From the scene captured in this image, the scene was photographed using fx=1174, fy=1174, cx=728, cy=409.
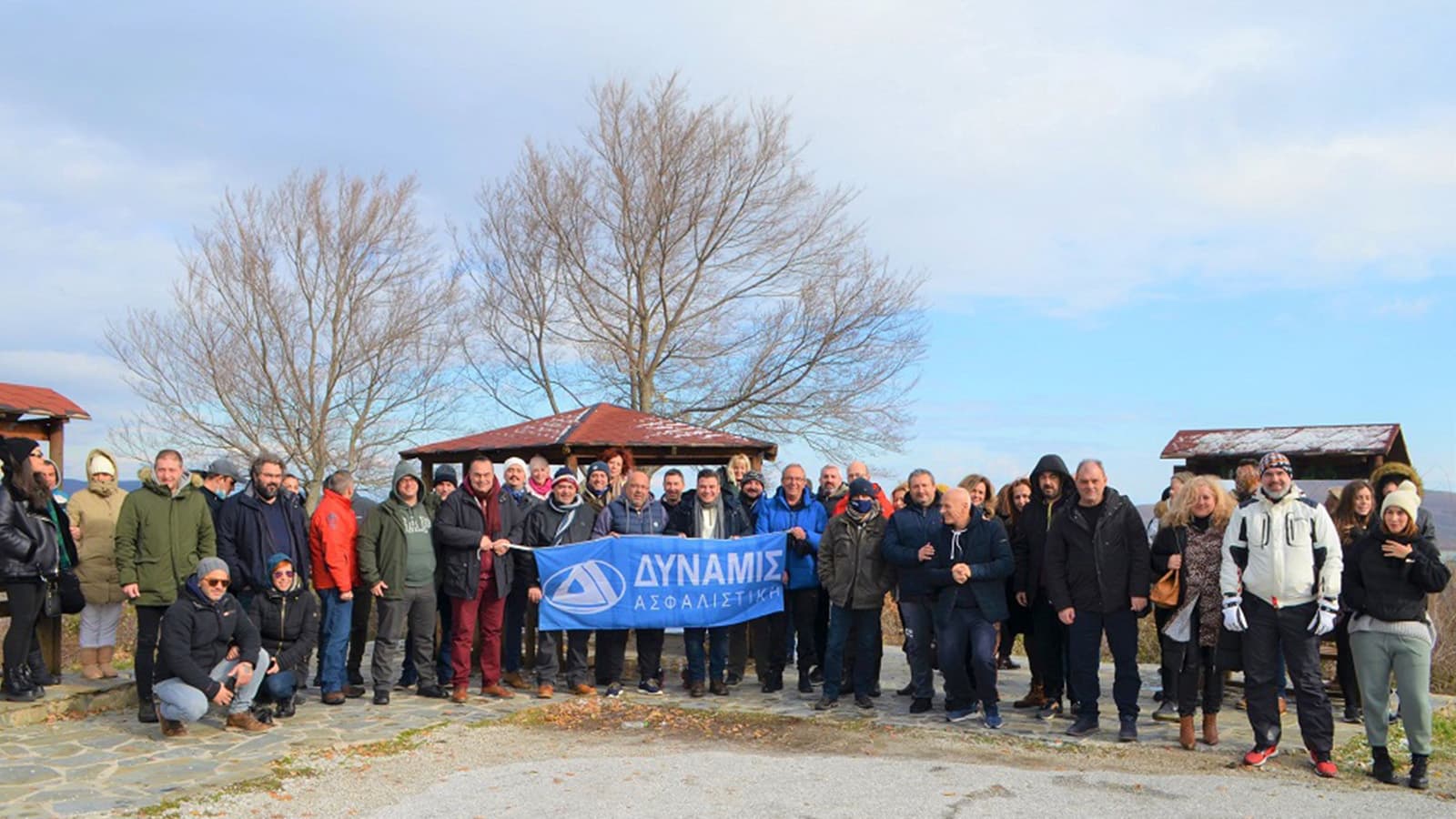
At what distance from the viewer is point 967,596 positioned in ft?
29.2

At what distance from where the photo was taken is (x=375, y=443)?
2995 centimetres

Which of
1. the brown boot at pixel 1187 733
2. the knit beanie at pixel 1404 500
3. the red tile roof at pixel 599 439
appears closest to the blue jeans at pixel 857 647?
the brown boot at pixel 1187 733

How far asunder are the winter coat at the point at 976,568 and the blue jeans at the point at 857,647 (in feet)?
2.28

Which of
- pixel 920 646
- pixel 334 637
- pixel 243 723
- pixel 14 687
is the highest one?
pixel 334 637

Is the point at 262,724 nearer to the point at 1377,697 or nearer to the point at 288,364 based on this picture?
the point at 1377,697

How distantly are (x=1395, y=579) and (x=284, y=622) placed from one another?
7.59 meters

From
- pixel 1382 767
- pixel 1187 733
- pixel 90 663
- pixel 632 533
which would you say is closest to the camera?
pixel 1382 767

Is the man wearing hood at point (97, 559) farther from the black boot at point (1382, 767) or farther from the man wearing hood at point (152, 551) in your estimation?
the black boot at point (1382, 767)

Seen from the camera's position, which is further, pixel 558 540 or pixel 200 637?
pixel 558 540

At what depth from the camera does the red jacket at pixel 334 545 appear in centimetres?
925

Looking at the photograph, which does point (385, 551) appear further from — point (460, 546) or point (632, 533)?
point (632, 533)

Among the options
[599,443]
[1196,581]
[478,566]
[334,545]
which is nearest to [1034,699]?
[1196,581]

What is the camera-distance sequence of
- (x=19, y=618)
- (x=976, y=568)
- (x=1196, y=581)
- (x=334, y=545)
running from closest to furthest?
(x=1196, y=581) → (x=19, y=618) → (x=976, y=568) → (x=334, y=545)

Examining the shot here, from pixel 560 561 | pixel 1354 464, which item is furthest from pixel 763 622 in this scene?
pixel 1354 464
